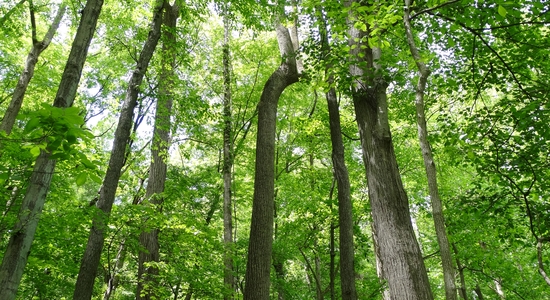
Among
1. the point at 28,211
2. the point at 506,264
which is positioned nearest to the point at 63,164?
the point at 28,211

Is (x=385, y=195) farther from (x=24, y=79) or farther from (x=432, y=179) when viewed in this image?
(x=24, y=79)

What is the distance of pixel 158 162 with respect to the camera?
9.24 metres

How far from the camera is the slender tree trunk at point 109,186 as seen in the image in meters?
4.93

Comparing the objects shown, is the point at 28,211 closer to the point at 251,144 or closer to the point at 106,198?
the point at 106,198

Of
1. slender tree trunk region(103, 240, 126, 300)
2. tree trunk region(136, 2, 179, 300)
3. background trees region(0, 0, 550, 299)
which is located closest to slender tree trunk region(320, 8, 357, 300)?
background trees region(0, 0, 550, 299)

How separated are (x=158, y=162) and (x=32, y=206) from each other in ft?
21.2

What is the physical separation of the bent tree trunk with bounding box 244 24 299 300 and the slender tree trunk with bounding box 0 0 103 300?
3289mm

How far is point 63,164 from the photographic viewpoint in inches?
286

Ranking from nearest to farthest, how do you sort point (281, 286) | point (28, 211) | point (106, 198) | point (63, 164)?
1. point (28, 211)
2. point (106, 198)
3. point (63, 164)
4. point (281, 286)

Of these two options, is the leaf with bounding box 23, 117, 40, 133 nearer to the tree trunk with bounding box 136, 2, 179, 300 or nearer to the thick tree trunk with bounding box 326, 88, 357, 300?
the tree trunk with bounding box 136, 2, 179, 300

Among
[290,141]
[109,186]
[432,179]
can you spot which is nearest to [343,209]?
[432,179]

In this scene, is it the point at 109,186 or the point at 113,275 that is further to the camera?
the point at 113,275

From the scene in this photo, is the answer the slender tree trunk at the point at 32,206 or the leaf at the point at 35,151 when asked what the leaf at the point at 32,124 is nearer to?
the leaf at the point at 35,151

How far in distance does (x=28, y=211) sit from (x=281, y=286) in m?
10.6
